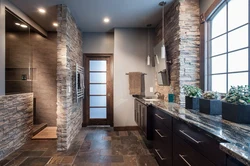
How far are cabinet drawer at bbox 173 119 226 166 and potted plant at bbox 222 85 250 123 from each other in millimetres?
426

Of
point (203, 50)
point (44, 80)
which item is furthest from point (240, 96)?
point (44, 80)

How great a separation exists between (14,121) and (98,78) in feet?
7.91

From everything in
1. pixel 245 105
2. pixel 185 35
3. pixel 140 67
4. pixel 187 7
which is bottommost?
pixel 245 105

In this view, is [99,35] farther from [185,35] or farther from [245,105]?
[245,105]

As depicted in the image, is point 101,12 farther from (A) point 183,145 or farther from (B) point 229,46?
(A) point 183,145

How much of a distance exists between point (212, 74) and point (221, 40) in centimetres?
55

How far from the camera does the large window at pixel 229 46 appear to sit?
2013mm

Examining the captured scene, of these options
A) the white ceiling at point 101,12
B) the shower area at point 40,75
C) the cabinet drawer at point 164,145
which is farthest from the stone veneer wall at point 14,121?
the cabinet drawer at point 164,145

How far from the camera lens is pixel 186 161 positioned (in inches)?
61.2

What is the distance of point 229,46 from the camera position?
90.0 inches

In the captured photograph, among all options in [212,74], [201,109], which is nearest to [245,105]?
[201,109]

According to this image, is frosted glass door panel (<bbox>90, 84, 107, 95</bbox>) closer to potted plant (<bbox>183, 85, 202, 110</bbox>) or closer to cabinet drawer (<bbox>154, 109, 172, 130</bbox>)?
cabinet drawer (<bbox>154, 109, 172, 130</bbox>)

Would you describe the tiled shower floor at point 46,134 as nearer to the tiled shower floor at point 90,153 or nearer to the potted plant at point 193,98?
the tiled shower floor at point 90,153

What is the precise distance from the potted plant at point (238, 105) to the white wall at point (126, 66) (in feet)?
10.00
